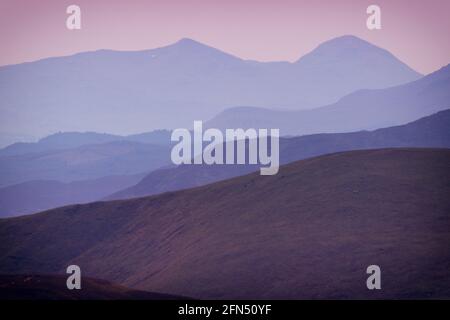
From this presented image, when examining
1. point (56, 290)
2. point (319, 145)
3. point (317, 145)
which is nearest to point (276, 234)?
point (56, 290)

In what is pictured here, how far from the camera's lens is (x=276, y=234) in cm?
Result: 7744

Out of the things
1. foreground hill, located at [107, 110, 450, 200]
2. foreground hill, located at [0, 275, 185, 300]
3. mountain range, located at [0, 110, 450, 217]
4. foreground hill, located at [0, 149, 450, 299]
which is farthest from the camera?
mountain range, located at [0, 110, 450, 217]

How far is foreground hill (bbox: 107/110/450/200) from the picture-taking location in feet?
563

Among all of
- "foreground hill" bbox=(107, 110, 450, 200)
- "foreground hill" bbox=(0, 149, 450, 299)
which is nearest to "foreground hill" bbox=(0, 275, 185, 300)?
"foreground hill" bbox=(0, 149, 450, 299)

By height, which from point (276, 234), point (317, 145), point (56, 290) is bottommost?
point (56, 290)

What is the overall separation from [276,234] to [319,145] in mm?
107008

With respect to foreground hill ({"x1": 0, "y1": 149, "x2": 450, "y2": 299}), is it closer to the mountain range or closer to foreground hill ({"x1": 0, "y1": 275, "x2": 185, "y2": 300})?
foreground hill ({"x1": 0, "y1": 275, "x2": 185, "y2": 300})

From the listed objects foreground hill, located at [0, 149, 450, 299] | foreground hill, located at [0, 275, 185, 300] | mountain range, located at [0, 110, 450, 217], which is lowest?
foreground hill, located at [0, 275, 185, 300]

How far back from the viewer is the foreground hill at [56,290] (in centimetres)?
4741

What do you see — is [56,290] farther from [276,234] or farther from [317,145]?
[317,145]

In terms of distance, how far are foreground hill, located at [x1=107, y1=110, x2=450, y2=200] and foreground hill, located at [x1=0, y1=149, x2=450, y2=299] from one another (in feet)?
226
